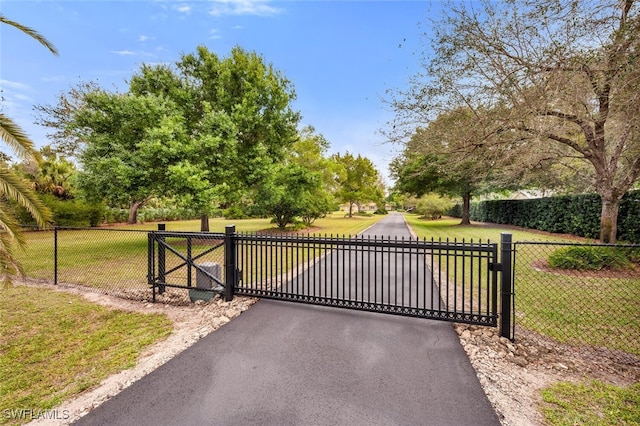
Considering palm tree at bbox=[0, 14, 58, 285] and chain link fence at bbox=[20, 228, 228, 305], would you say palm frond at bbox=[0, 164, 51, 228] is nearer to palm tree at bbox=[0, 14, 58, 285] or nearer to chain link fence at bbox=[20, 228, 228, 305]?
palm tree at bbox=[0, 14, 58, 285]

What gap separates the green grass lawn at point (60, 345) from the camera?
2922mm

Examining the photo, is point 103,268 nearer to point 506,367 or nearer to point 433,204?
point 506,367

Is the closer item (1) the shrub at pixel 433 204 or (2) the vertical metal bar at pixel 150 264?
(2) the vertical metal bar at pixel 150 264

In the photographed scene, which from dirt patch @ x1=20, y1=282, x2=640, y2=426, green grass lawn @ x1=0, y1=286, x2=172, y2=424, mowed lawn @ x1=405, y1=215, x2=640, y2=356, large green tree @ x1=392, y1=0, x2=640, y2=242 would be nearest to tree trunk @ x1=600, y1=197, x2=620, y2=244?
large green tree @ x1=392, y1=0, x2=640, y2=242

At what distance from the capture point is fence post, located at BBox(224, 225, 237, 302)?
537 centimetres

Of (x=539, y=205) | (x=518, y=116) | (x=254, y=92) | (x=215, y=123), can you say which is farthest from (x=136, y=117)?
(x=539, y=205)

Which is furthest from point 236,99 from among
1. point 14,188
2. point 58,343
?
point 58,343

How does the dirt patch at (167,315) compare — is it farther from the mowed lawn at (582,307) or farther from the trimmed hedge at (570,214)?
the trimmed hedge at (570,214)

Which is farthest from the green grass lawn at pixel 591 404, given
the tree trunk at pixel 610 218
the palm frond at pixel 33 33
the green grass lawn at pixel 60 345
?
the palm frond at pixel 33 33

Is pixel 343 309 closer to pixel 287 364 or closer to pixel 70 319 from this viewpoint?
pixel 287 364

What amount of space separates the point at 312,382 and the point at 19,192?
5683mm

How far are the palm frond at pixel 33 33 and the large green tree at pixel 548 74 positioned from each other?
835 cm

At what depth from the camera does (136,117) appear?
1121 cm

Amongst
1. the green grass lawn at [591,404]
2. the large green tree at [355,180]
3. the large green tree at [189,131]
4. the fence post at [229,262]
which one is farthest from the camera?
the large green tree at [355,180]
